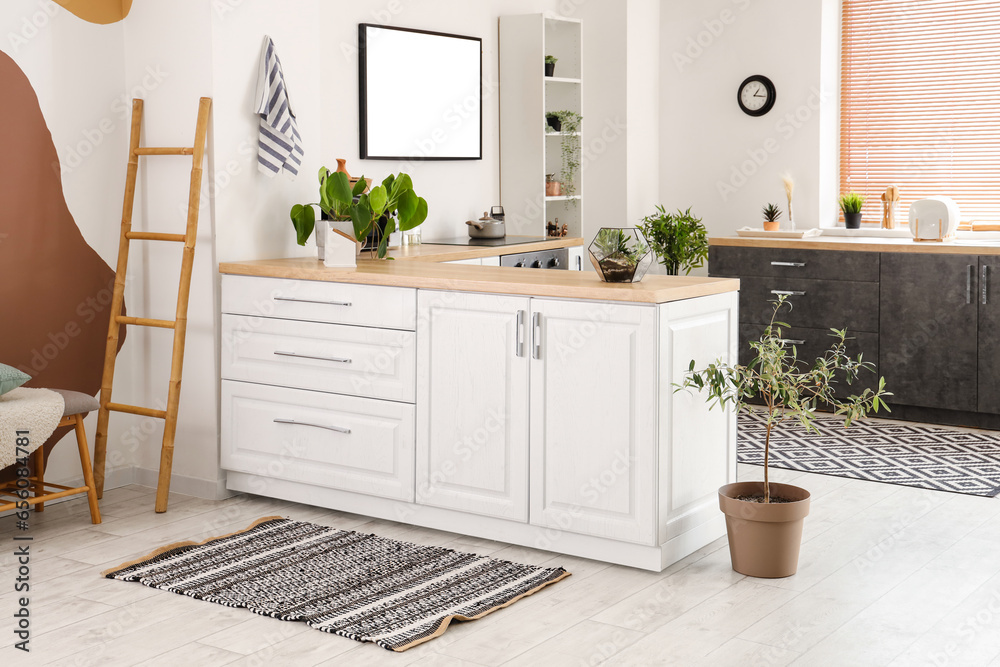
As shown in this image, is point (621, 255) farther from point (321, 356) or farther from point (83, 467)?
point (83, 467)

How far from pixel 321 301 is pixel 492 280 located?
28.0 inches

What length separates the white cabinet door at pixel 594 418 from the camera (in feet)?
10.2

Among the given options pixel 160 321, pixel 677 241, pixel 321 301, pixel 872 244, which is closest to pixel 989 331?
pixel 872 244

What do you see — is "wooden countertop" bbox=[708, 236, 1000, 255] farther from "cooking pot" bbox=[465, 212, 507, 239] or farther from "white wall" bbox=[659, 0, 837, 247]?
"cooking pot" bbox=[465, 212, 507, 239]

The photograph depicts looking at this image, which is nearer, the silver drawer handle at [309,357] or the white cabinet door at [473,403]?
the white cabinet door at [473,403]

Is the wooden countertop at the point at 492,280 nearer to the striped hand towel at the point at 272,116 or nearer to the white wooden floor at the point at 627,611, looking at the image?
the striped hand towel at the point at 272,116

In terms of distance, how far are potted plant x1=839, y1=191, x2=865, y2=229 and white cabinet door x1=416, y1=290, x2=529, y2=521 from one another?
327cm

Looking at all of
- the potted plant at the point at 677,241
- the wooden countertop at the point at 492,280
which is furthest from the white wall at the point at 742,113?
the wooden countertop at the point at 492,280

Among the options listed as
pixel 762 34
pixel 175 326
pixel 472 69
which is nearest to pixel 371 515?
pixel 175 326

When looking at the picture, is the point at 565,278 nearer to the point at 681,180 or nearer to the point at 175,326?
the point at 175,326

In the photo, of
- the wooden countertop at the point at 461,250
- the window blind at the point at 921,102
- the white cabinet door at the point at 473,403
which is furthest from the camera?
the window blind at the point at 921,102

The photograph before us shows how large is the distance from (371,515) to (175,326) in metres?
1.00

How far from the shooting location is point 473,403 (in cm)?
342

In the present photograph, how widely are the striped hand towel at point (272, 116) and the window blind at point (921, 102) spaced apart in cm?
362
